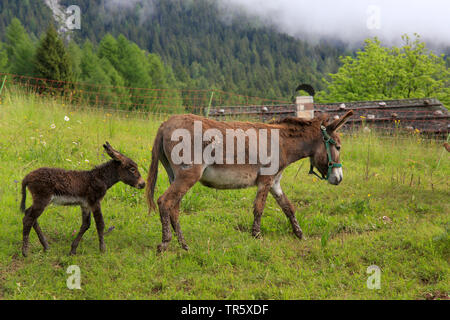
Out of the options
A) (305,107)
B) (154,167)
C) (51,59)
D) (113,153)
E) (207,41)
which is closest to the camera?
(113,153)

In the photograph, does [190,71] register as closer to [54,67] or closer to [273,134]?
[54,67]

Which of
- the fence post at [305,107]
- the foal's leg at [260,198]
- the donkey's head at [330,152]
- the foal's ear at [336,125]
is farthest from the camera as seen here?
the fence post at [305,107]

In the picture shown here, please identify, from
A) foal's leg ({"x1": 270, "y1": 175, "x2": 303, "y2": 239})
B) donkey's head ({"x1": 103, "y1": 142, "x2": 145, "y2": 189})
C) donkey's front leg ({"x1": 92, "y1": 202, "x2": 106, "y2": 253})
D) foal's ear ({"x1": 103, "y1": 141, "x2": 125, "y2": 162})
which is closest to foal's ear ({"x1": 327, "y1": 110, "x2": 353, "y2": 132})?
foal's leg ({"x1": 270, "y1": 175, "x2": 303, "y2": 239})

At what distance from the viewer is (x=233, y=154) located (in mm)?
5352

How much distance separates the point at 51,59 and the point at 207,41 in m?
112

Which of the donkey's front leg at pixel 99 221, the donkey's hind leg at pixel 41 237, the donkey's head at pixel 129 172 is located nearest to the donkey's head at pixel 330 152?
the donkey's head at pixel 129 172

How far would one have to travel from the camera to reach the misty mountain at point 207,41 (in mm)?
103375

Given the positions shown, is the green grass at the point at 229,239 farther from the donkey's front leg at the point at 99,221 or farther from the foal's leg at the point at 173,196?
the foal's leg at the point at 173,196

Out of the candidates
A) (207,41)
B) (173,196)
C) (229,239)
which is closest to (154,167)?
(173,196)

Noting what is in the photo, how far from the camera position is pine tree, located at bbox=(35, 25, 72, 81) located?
131 ft

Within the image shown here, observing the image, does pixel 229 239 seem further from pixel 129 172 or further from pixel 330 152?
pixel 330 152

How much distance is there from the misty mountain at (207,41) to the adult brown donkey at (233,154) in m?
79.5
